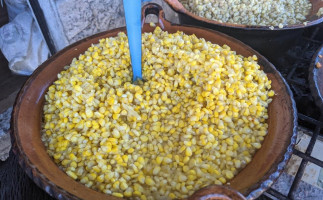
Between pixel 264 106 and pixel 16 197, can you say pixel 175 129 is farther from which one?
pixel 16 197

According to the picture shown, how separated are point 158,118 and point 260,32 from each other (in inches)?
39.9

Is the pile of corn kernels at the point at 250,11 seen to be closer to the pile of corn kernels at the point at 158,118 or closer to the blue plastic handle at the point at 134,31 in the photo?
the pile of corn kernels at the point at 158,118

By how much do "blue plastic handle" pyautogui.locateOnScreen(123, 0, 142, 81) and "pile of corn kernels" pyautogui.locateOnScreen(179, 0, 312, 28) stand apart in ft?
3.12

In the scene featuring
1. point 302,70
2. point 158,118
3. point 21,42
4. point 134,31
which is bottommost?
point 302,70

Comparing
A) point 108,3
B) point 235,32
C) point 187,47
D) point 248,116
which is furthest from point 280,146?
point 108,3

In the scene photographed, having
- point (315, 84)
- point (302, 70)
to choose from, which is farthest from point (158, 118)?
point (302, 70)

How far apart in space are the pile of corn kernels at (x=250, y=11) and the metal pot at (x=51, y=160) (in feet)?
2.18

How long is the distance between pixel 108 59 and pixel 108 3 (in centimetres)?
126

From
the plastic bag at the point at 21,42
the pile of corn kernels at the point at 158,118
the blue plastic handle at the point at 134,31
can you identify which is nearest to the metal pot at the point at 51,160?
the pile of corn kernels at the point at 158,118

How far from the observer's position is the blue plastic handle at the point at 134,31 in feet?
4.44

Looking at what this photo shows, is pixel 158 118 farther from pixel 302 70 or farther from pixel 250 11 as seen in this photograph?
pixel 302 70

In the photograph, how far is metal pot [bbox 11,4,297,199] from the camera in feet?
3.49

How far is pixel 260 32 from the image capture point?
75.7 inches

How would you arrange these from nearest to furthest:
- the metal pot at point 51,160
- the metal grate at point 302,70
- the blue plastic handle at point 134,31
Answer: the metal pot at point 51,160, the blue plastic handle at point 134,31, the metal grate at point 302,70
